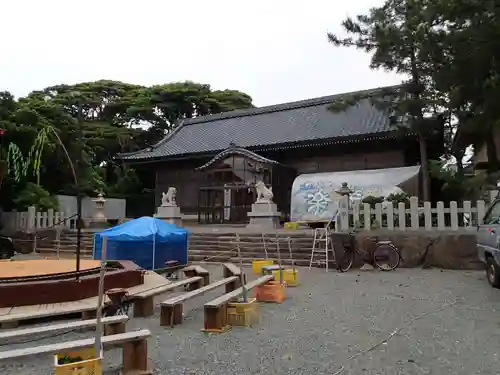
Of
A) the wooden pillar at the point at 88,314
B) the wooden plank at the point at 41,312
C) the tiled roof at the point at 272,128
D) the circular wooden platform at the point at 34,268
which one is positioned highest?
the tiled roof at the point at 272,128

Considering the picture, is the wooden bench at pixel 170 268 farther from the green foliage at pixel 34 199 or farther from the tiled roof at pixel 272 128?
the green foliage at pixel 34 199

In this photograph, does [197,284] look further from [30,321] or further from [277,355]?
[277,355]

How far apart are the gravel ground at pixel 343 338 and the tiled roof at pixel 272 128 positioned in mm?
12476

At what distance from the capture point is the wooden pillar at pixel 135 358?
3547mm

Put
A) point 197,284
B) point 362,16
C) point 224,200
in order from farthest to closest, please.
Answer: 1. point 224,200
2. point 362,16
3. point 197,284

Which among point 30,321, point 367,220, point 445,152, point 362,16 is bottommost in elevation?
point 30,321

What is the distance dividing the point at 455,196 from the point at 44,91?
32052 mm

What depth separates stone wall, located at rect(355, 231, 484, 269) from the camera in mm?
10352

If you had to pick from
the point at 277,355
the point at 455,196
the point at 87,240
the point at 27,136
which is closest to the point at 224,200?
the point at 87,240

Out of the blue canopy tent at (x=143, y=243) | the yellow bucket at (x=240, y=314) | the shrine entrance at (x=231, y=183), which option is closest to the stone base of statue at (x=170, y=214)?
the shrine entrance at (x=231, y=183)

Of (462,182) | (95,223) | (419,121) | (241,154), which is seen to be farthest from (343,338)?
(95,223)

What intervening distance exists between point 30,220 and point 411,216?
14.8 meters

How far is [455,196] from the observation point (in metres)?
15.2

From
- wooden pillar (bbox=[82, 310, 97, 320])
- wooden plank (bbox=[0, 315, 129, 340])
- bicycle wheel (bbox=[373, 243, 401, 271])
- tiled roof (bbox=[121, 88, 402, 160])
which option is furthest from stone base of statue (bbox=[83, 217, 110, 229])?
wooden plank (bbox=[0, 315, 129, 340])
